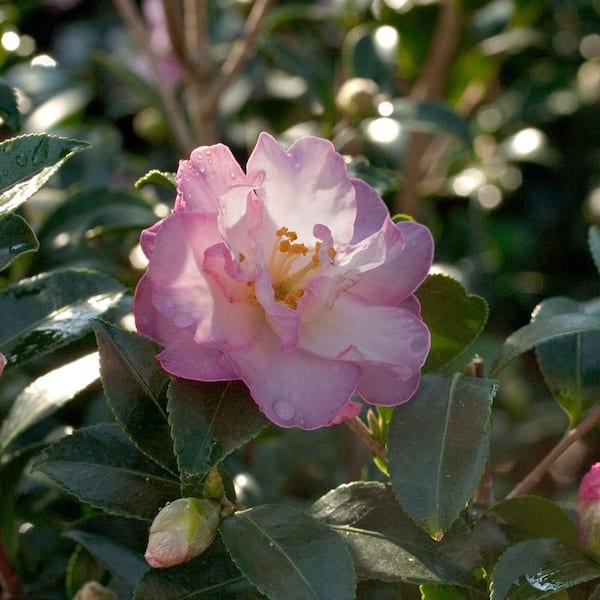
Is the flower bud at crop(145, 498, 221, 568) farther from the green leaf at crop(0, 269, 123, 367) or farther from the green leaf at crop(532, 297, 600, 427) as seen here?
the green leaf at crop(532, 297, 600, 427)

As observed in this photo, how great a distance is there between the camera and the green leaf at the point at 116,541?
3.08 ft

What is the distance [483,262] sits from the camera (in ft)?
7.27

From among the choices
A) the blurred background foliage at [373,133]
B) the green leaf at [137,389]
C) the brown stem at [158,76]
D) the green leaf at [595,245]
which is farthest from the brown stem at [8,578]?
the brown stem at [158,76]

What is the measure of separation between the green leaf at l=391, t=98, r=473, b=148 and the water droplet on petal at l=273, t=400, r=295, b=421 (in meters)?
0.94

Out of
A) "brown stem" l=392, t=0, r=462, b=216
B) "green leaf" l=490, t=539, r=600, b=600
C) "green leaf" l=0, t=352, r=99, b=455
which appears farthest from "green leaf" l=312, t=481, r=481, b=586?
"brown stem" l=392, t=0, r=462, b=216

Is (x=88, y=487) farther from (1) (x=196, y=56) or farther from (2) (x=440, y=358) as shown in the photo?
(1) (x=196, y=56)

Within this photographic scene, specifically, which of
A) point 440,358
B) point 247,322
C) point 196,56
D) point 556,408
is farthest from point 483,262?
point 247,322

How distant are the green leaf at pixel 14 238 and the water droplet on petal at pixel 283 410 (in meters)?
0.23

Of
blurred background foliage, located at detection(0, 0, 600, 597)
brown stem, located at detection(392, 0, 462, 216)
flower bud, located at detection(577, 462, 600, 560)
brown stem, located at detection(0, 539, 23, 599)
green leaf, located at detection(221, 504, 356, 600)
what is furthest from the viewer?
brown stem, located at detection(392, 0, 462, 216)

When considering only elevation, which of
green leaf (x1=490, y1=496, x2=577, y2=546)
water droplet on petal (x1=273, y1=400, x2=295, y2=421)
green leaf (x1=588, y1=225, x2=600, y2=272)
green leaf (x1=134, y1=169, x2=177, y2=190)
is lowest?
green leaf (x1=490, y1=496, x2=577, y2=546)

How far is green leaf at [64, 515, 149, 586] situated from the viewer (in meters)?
0.94

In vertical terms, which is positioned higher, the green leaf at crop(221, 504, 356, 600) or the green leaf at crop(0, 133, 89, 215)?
the green leaf at crop(0, 133, 89, 215)

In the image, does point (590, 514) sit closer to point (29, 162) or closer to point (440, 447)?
point (440, 447)

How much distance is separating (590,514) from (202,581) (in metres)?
0.34
